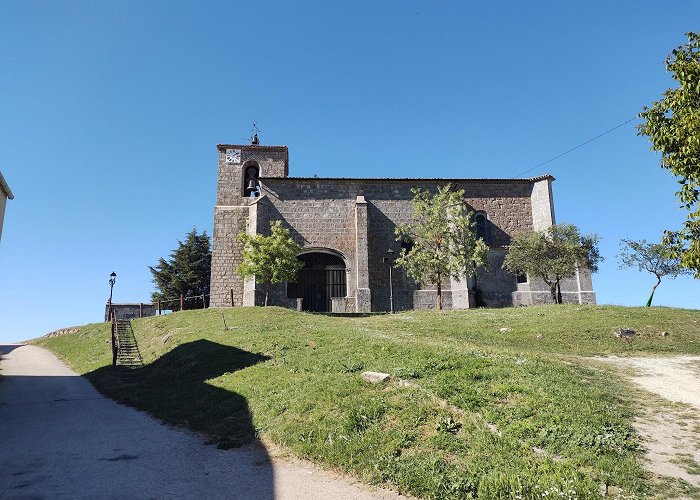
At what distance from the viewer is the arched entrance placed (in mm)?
29688

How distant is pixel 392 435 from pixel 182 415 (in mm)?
5324

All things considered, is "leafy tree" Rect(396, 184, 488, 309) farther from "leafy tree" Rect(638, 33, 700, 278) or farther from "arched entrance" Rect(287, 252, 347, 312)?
"leafy tree" Rect(638, 33, 700, 278)

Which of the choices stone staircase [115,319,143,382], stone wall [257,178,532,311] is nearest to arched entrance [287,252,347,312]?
stone wall [257,178,532,311]

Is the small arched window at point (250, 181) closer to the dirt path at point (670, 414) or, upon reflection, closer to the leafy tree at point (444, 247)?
the leafy tree at point (444, 247)

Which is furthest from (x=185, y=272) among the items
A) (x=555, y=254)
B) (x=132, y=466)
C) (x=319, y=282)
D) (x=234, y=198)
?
(x=132, y=466)

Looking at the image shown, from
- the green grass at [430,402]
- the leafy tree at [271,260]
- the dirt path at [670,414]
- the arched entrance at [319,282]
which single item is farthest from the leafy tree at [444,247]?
the dirt path at [670,414]

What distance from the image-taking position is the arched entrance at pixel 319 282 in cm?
2969

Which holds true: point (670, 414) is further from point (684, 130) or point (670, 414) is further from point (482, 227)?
point (482, 227)

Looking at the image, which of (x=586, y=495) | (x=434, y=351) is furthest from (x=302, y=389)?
(x=586, y=495)

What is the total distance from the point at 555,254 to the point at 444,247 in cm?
731

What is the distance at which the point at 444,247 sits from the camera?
2606 centimetres

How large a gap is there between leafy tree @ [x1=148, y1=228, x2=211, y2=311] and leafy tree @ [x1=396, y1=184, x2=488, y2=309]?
Answer: 24.9 metres

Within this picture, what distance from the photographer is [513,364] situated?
30.6 feet

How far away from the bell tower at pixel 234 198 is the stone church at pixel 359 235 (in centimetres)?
8
